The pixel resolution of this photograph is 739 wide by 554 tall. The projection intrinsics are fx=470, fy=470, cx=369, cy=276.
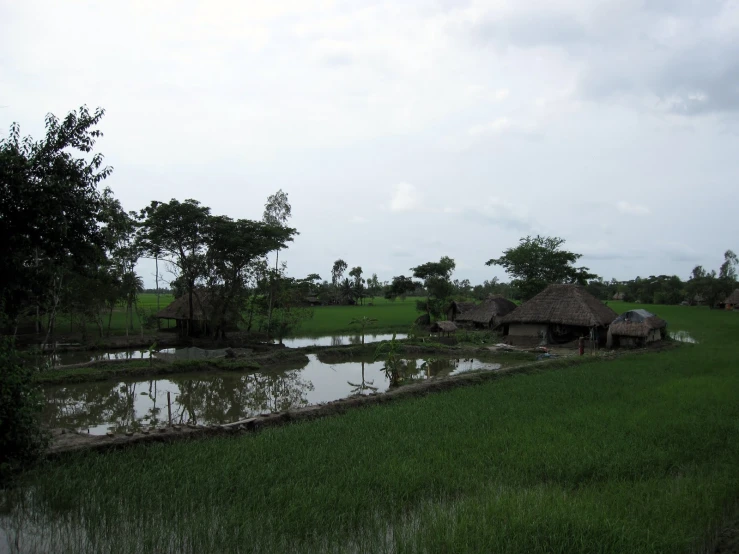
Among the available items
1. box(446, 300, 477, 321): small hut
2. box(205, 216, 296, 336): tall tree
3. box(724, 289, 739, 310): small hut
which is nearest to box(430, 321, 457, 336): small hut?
box(446, 300, 477, 321): small hut

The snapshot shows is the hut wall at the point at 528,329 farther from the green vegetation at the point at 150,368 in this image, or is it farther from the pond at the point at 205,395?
the green vegetation at the point at 150,368

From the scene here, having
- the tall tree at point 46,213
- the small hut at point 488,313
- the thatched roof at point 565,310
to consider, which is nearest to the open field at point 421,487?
the tall tree at point 46,213

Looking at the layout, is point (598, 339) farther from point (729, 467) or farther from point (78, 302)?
point (78, 302)

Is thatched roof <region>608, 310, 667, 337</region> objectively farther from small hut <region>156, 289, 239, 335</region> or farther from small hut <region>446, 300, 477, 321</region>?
small hut <region>156, 289, 239, 335</region>

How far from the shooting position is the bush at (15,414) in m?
5.11

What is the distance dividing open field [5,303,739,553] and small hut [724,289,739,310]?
50.3 metres

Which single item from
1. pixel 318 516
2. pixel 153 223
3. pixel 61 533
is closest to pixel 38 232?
pixel 61 533

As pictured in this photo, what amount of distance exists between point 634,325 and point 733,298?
38.6 m

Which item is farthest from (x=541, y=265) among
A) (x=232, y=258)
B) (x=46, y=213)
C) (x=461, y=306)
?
(x=46, y=213)

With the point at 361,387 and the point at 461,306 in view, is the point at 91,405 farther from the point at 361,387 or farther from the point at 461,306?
the point at 461,306

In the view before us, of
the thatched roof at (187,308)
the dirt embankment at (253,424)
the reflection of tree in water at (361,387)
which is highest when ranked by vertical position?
the thatched roof at (187,308)

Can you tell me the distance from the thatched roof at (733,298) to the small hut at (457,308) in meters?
34.3

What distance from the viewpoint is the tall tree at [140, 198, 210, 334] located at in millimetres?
20453

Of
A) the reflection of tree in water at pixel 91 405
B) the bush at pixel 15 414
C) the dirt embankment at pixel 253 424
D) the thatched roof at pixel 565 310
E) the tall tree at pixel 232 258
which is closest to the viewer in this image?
the bush at pixel 15 414
